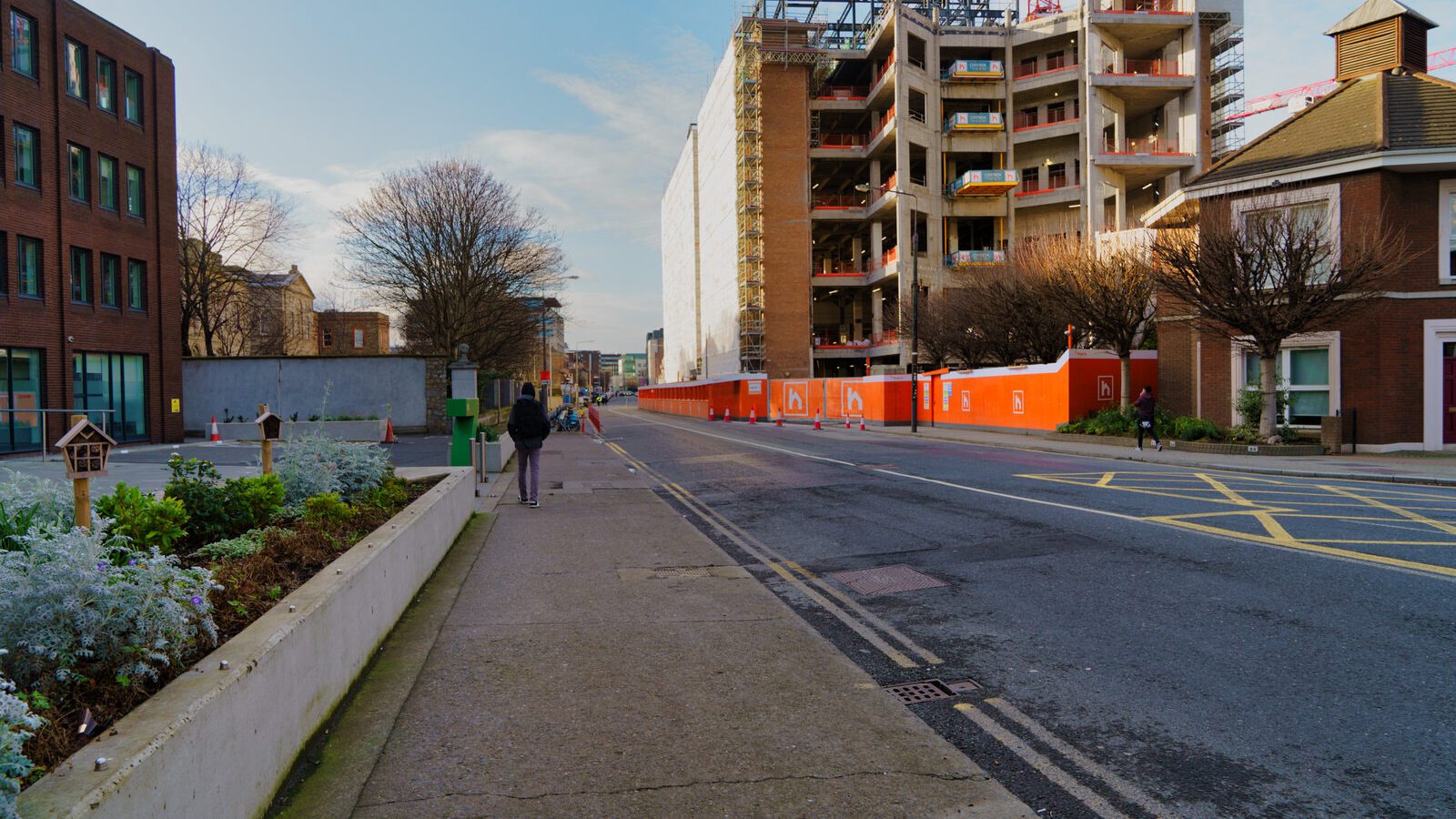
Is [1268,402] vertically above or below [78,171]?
below

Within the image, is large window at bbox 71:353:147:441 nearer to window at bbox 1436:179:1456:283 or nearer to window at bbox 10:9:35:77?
window at bbox 10:9:35:77

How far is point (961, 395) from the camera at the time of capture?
120ft

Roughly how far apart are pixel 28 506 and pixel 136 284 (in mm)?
31086

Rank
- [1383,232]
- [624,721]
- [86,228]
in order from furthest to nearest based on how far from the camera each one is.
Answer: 1. [86,228]
2. [1383,232]
3. [624,721]

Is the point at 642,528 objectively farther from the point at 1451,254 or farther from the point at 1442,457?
the point at 1451,254

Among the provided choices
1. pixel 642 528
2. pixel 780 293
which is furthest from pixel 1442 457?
pixel 780 293

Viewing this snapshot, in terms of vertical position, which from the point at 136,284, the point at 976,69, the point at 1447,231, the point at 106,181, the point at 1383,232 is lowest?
the point at 1383,232

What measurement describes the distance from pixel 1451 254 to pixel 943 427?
19.1 meters

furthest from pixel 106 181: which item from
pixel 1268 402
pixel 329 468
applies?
pixel 1268 402

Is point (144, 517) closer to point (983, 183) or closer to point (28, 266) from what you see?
point (28, 266)

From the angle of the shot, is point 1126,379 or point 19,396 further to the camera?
point 1126,379

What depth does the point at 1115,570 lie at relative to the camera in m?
7.63

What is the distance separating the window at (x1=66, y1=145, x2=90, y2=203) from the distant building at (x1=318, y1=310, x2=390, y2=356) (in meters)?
58.2

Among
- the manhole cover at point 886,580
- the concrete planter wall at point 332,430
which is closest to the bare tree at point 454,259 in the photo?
the concrete planter wall at point 332,430
